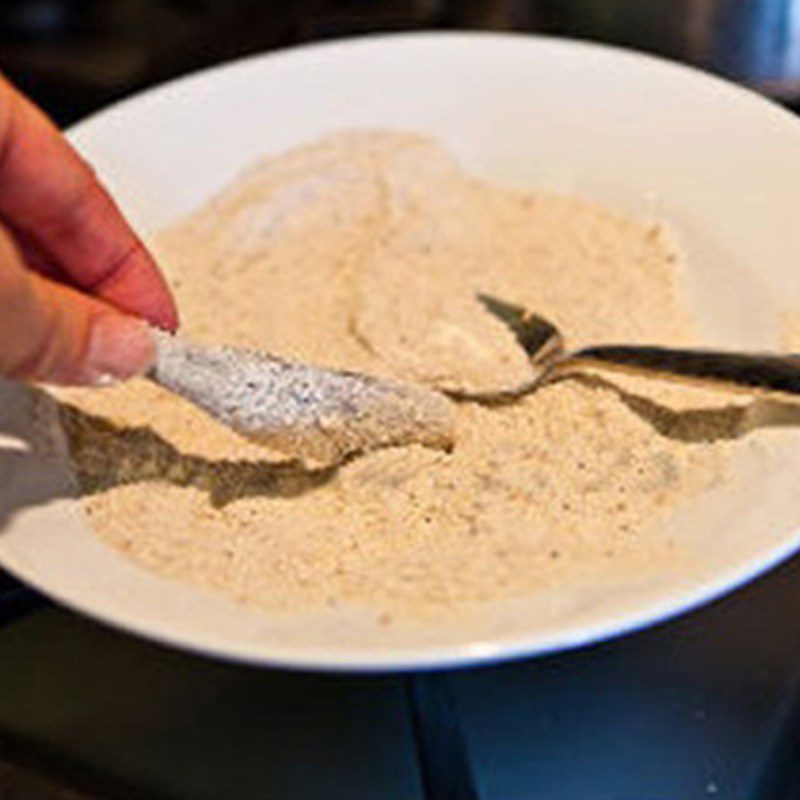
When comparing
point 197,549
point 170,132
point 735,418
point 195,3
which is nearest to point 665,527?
point 735,418

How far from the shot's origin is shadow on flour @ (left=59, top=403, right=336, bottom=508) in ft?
2.00

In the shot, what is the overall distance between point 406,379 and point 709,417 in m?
0.14

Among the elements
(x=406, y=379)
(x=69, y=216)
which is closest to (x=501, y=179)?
(x=406, y=379)

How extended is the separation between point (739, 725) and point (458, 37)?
46 cm

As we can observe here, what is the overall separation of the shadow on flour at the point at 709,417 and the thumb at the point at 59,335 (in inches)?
8.6

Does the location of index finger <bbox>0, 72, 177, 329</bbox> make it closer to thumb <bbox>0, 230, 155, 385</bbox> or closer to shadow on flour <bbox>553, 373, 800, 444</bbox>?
thumb <bbox>0, 230, 155, 385</bbox>

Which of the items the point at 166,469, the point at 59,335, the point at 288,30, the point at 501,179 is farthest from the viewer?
the point at 288,30

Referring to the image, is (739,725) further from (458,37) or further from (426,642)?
(458,37)

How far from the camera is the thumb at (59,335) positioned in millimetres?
496

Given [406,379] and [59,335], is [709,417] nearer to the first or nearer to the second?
[406,379]

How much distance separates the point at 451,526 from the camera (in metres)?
0.58

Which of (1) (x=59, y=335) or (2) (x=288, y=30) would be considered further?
(2) (x=288, y=30)

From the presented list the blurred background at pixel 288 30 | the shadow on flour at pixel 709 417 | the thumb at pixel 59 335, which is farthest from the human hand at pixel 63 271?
the blurred background at pixel 288 30

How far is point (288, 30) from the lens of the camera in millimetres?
1076
